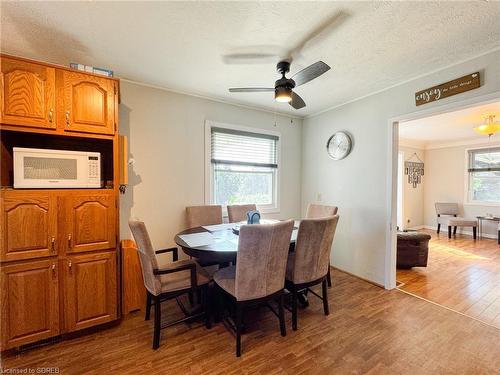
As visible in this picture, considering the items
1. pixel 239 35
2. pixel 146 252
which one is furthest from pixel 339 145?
pixel 146 252

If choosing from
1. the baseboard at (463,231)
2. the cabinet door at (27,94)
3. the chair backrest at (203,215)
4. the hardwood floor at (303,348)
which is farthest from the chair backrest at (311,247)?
the baseboard at (463,231)

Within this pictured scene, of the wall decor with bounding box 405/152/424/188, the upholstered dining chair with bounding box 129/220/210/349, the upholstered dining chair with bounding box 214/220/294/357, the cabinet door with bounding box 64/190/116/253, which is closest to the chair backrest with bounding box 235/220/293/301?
the upholstered dining chair with bounding box 214/220/294/357

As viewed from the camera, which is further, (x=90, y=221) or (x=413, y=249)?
(x=413, y=249)

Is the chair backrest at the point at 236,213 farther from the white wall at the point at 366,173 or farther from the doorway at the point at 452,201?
the doorway at the point at 452,201

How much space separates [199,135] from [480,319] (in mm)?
3773

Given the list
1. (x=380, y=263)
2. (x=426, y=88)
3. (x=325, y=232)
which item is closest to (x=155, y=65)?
(x=325, y=232)

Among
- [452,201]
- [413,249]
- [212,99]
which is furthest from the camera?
[452,201]

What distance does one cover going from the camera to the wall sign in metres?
2.17

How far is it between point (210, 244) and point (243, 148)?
1.97 metres

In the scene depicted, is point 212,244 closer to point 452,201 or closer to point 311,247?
point 311,247

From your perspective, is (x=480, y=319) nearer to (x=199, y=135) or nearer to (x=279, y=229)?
(x=279, y=229)

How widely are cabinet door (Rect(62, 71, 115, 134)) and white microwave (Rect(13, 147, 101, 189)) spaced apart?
0.81 ft

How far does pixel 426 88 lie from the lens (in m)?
2.51

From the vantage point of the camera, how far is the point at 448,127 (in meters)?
4.81
